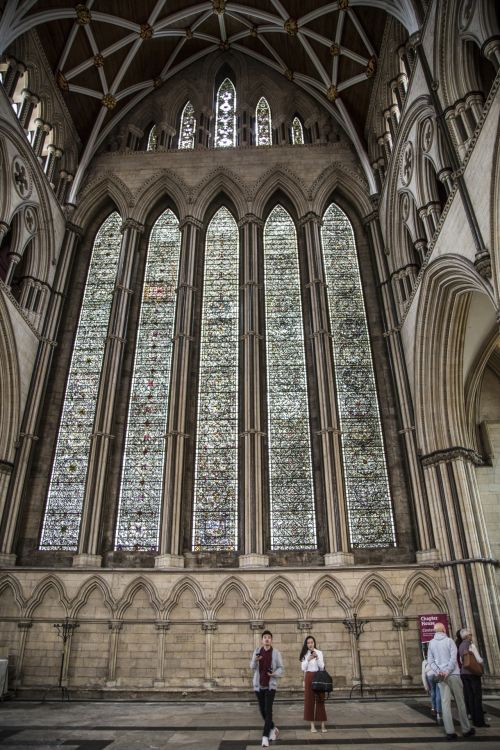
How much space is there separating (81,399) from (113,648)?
5980 mm

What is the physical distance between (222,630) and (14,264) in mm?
9729

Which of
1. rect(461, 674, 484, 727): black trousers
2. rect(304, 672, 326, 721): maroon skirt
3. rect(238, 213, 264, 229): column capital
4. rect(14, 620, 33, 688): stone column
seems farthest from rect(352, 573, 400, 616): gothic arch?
rect(238, 213, 264, 229): column capital

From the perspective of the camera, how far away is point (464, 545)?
10.7 metres

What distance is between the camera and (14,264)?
43.4 ft

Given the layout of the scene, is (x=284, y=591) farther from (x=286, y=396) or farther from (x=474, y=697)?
(x=474, y=697)

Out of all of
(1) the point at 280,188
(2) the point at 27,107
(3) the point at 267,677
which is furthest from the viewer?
(1) the point at 280,188

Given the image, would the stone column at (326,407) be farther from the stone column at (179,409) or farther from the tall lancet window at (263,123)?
the tall lancet window at (263,123)

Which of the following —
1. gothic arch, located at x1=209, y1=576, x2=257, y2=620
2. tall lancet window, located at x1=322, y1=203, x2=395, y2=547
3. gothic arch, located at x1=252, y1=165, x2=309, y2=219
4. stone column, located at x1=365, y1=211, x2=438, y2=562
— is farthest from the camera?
gothic arch, located at x1=252, y1=165, x2=309, y2=219

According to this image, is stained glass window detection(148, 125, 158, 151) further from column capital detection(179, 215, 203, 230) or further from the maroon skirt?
the maroon skirt

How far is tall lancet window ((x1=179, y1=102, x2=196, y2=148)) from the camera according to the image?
17.7 meters

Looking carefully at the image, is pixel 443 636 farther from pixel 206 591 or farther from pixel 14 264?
pixel 14 264

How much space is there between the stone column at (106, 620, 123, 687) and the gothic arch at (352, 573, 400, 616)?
4805 mm

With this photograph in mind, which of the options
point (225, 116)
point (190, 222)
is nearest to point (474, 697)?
point (190, 222)

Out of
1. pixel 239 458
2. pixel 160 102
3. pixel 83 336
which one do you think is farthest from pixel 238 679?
pixel 160 102
